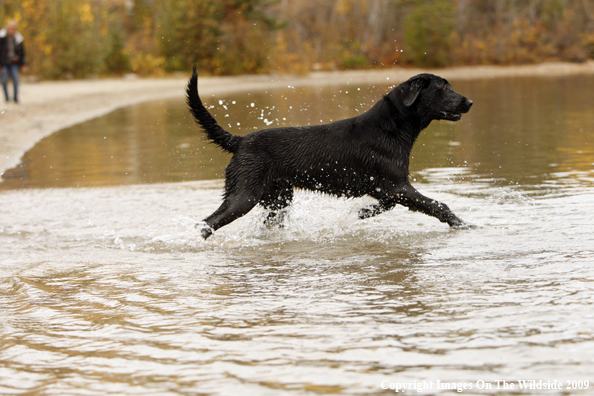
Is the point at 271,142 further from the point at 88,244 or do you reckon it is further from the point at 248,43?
the point at 248,43

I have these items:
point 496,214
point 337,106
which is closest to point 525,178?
point 496,214

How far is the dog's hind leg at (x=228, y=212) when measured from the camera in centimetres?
582

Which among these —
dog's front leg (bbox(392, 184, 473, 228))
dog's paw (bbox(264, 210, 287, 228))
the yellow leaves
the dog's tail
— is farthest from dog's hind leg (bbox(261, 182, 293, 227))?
the yellow leaves

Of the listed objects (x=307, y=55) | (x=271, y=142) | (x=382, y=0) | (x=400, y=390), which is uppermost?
(x=382, y=0)

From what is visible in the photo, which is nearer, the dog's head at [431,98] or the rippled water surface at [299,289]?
the rippled water surface at [299,289]

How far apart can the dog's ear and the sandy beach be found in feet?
23.2

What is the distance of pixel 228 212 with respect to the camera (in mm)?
5840

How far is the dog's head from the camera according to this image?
5.83 meters

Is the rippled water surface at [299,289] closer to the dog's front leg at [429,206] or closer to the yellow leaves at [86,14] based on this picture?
the dog's front leg at [429,206]

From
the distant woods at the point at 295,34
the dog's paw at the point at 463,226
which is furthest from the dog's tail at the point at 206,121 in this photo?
the distant woods at the point at 295,34

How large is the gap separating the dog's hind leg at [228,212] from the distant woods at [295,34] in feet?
86.6

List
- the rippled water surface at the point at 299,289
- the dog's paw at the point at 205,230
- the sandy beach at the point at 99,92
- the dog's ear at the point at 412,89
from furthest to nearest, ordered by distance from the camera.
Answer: the sandy beach at the point at 99,92, the dog's paw at the point at 205,230, the dog's ear at the point at 412,89, the rippled water surface at the point at 299,289

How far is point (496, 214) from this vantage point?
639 cm

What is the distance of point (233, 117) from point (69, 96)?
9443mm
